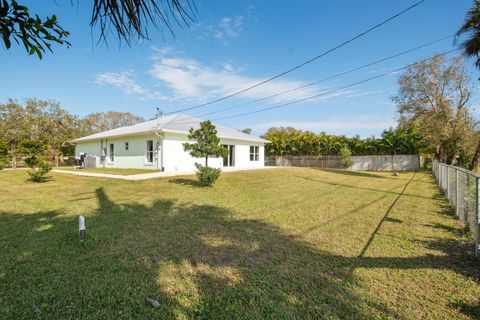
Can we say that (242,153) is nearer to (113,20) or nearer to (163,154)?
(163,154)

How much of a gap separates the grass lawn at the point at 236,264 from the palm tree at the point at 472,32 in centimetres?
879

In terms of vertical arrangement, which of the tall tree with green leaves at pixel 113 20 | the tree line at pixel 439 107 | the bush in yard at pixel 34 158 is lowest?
the bush in yard at pixel 34 158

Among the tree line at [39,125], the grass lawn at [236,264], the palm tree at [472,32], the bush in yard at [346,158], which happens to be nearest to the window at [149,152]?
the grass lawn at [236,264]

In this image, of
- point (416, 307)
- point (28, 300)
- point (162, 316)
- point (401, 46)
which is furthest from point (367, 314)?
point (401, 46)

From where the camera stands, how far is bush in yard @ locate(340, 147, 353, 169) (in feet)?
87.3

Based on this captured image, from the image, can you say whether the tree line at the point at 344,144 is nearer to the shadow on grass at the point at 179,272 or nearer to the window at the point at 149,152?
the window at the point at 149,152

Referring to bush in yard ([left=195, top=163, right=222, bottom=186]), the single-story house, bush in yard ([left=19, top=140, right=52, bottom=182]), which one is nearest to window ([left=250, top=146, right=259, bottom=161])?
the single-story house

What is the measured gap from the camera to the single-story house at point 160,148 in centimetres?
1655

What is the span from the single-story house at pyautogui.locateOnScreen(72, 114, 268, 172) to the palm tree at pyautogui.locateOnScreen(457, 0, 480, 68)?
14975 millimetres

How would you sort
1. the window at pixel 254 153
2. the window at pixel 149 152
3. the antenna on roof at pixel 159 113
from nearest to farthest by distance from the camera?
the window at pixel 149 152 → the window at pixel 254 153 → the antenna on roof at pixel 159 113

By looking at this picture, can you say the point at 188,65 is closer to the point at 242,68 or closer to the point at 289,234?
the point at 242,68

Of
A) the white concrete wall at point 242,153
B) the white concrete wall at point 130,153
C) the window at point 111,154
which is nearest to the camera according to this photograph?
the white concrete wall at point 130,153

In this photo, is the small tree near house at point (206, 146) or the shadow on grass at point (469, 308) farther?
the small tree near house at point (206, 146)

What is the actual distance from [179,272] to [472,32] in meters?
15.1
